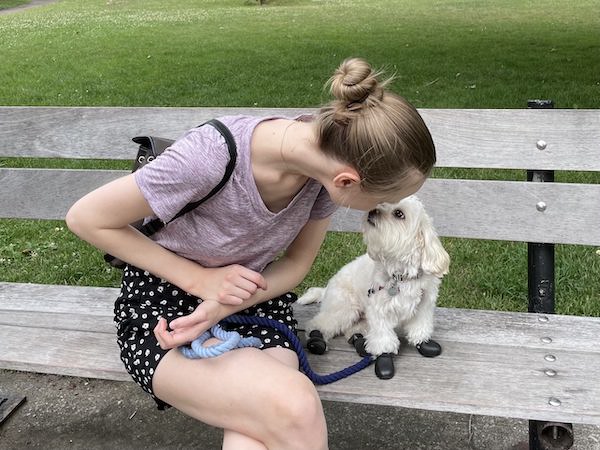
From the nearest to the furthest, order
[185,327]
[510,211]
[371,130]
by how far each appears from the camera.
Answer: [371,130], [185,327], [510,211]

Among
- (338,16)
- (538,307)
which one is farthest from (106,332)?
(338,16)

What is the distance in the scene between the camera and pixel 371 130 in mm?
1824

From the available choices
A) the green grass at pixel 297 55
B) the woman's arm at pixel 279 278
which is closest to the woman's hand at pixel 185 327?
the woman's arm at pixel 279 278

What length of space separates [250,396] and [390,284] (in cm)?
71

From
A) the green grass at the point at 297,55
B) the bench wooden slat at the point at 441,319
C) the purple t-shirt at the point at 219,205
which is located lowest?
the green grass at the point at 297,55

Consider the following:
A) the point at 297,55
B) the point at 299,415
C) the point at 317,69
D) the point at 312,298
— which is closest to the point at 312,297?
the point at 312,298

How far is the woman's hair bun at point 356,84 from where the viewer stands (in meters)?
1.85

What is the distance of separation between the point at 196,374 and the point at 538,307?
4.63 ft

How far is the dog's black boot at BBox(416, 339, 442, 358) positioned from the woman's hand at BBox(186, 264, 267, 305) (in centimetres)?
60

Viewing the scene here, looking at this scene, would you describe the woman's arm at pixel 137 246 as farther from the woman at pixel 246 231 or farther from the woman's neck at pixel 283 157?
the woman's neck at pixel 283 157

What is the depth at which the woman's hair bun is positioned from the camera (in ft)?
6.07

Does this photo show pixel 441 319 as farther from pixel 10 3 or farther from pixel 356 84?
pixel 10 3

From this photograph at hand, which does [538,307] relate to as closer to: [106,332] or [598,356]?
[598,356]

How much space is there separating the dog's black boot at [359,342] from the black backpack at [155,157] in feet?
2.54
